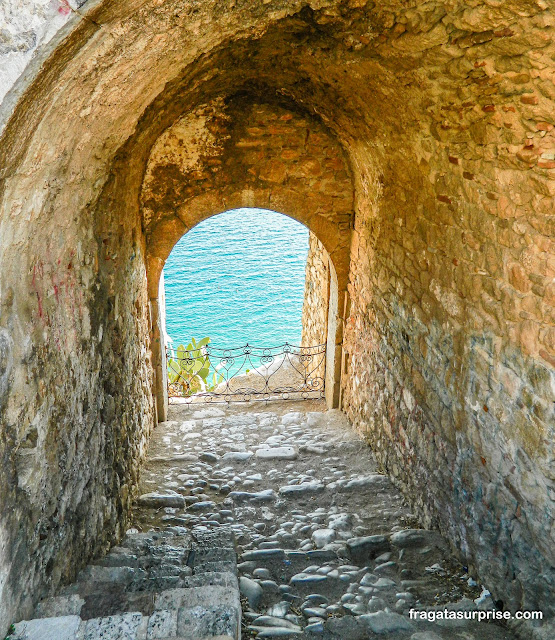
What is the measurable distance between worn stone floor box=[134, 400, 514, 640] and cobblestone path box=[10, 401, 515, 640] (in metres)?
0.01

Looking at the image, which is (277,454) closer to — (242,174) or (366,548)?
(366,548)

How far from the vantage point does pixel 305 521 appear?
4449mm

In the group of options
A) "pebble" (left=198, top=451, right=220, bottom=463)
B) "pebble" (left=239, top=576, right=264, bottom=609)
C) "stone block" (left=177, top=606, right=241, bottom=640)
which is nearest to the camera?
"stone block" (left=177, top=606, right=241, bottom=640)

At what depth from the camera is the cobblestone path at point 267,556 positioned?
2.48 m

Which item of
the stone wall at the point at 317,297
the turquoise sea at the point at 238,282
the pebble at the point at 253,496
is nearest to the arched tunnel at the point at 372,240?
the pebble at the point at 253,496

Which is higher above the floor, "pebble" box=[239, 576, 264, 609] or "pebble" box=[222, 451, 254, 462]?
"pebble" box=[222, 451, 254, 462]

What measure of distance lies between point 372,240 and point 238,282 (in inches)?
704

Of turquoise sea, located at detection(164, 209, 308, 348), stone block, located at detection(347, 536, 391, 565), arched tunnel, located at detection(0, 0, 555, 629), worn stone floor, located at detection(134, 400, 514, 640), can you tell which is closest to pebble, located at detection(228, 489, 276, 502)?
worn stone floor, located at detection(134, 400, 514, 640)

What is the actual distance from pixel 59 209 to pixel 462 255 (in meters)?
2.14

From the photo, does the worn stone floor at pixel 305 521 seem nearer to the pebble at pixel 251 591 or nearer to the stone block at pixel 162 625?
the pebble at pixel 251 591

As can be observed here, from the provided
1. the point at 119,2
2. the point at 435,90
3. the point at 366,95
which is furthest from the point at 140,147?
the point at 119,2

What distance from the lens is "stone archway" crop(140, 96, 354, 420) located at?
5.38 meters

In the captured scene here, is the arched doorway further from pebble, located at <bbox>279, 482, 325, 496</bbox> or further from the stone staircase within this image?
the stone staircase

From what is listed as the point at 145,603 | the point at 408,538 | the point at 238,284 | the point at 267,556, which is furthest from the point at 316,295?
the point at 238,284
